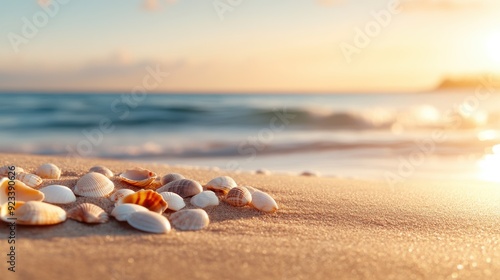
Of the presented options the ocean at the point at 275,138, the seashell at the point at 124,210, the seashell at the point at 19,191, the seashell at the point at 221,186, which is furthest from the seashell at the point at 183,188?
the ocean at the point at 275,138

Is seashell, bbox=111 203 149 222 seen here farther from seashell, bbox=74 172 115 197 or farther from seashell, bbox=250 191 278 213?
seashell, bbox=250 191 278 213

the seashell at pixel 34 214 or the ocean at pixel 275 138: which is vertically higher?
the ocean at pixel 275 138

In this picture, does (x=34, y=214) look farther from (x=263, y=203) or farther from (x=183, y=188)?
(x=263, y=203)

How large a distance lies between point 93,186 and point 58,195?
19cm

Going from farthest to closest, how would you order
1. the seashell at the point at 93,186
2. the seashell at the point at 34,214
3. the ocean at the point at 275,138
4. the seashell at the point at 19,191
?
the ocean at the point at 275,138
the seashell at the point at 93,186
the seashell at the point at 19,191
the seashell at the point at 34,214

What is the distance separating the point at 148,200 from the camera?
2279 mm

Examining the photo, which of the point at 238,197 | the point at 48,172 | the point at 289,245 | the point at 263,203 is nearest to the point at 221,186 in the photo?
the point at 238,197

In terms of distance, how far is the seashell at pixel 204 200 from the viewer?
251cm

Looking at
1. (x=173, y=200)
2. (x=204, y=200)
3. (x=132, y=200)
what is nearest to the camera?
(x=132, y=200)

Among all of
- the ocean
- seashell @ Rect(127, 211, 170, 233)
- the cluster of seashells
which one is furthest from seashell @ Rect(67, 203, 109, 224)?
the ocean

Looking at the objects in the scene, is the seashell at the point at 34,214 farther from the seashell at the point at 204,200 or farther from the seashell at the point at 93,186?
the seashell at the point at 204,200

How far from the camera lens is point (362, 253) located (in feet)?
6.44

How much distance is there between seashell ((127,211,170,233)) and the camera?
2.04 metres

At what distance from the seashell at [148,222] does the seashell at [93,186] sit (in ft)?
1.54
